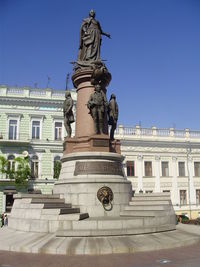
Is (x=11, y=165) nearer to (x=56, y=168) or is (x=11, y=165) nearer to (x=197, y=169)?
(x=56, y=168)

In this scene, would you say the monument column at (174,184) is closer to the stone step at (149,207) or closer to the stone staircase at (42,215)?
the stone step at (149,207)

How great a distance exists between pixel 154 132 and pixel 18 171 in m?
18.5

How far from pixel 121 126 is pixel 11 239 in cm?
3047

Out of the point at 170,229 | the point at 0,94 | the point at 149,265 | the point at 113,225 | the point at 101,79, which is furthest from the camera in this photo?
the point at 0,94

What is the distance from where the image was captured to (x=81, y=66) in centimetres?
1409

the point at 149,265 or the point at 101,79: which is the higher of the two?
the point at 101,79

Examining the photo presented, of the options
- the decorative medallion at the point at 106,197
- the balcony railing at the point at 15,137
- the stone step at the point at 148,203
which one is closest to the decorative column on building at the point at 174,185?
the balcony railing at the point at 15,137

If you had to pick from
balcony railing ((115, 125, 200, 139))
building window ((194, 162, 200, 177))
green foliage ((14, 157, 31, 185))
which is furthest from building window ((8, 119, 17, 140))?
building window ((194, 162, 200, 177))

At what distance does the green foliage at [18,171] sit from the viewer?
104ft

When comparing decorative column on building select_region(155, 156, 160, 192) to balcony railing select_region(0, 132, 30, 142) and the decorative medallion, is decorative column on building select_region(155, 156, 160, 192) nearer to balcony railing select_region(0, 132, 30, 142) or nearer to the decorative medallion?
balcony railing select_region(0, 132, 30, 142)

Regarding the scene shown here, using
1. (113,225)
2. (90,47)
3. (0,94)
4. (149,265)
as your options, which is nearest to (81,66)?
(90,47)

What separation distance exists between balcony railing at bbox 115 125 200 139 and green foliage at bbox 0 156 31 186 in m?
12.5

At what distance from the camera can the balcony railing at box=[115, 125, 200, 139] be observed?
3888cm

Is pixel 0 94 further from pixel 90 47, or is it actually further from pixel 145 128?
pixel 90 47
